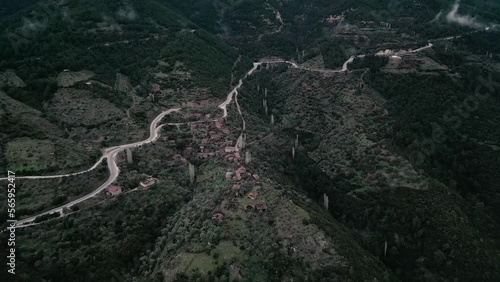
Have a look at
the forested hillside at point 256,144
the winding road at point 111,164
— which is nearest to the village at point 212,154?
the forested hillside at point 256,144

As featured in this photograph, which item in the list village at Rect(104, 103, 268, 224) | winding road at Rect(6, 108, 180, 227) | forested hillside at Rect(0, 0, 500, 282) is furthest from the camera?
village at Rect(104, 103, 268, 224)

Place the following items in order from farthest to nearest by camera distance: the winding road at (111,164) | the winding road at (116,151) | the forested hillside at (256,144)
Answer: the winding road at (116,151) < the winding road at (111,164) < the forested hillside at (256,144)

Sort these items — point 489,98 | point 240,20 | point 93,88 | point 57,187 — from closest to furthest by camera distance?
1. point 57,187
2. point 93,88
3. point 489,98
4. point 240,20

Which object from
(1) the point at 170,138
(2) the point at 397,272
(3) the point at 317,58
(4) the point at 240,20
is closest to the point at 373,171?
(2) the point at 397,272

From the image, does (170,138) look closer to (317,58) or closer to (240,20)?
(317,58)

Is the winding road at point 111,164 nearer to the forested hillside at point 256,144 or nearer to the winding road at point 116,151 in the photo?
the winding road at point 116,151

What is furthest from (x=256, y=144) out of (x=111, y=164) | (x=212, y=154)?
(x=111, y=164)

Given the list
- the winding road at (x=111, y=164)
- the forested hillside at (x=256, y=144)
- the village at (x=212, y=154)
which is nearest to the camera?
the forested hillside at (x=256, y=144)

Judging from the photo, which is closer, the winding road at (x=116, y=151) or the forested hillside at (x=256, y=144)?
the forested hillside at (x=256, y=144)

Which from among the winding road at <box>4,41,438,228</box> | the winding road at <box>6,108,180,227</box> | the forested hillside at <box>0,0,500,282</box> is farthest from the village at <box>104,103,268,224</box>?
the winding road at <box>4,41,438,228</box>

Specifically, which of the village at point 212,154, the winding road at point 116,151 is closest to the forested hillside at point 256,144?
the village at point 212,154

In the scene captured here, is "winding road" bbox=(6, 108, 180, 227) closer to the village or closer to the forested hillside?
the forested hillside
